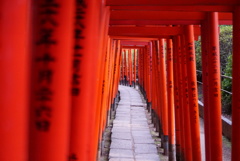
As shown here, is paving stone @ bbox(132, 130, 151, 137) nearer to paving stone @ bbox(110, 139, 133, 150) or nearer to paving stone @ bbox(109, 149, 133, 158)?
paving stone @ bbox(110, 139, 133, 150)

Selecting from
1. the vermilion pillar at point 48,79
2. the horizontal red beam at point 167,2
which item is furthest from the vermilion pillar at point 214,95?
the vermilion pillar at point 48,79

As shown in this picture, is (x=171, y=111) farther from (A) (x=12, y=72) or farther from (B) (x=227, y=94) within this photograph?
(A) (x=12, y=72)

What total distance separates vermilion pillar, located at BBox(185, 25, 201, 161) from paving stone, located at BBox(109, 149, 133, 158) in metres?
2.89

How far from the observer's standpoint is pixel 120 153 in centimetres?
788

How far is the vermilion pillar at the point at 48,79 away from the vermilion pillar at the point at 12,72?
203 mm

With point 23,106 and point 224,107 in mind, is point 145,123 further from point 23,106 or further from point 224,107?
point 23,106

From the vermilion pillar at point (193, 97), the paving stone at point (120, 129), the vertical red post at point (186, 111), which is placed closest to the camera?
the vermilion pillar at point (193, 97)

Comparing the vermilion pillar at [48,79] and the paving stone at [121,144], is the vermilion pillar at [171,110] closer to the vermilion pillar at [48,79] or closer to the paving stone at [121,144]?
the paving stone at [121,144]

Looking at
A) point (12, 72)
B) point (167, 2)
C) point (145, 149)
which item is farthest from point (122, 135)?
point (12, 72)

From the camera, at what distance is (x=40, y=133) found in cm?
117

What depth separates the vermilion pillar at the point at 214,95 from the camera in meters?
3.93

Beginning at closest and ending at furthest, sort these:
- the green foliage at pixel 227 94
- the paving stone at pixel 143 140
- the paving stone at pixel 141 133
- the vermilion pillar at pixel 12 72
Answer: the vermilion pillar at pixel 12 72 < the paving stone at pixel 143 140 < the paving stone at pixel 141 133 < the green foliage at pixel 227 94

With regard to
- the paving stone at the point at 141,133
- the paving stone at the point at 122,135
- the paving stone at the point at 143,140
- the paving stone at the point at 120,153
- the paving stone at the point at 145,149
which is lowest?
the paving stone at the point at 120,153

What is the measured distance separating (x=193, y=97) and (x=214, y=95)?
114 centimetres
